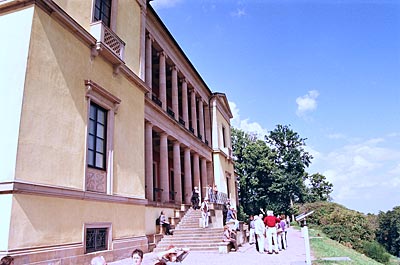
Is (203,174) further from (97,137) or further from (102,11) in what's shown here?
(102,11)

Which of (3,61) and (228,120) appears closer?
(3,61)

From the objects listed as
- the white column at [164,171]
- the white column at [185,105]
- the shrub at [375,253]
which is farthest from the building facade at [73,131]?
the shrub at [375,253]

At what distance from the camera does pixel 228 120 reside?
37.3 m

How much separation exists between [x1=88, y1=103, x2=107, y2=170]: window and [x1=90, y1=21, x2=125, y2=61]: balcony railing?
237cm

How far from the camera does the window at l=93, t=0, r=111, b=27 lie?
12.1 m

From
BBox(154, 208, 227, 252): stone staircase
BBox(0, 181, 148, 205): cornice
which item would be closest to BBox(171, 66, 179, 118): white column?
BBox(154, 208, 227, 252): stone staircase

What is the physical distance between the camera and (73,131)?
9906mm

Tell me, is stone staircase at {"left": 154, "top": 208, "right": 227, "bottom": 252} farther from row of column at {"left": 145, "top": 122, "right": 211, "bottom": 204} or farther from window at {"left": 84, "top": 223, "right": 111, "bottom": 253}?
window at {"left": 84, "top": 223, "right": 111, "bottom": 253}

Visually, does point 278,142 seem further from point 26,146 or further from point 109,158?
point 26,146


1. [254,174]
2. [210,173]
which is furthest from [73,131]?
[254,174]

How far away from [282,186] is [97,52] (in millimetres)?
45114

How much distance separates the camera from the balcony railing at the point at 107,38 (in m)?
11.5

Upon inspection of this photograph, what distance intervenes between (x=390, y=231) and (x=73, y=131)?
226 feet

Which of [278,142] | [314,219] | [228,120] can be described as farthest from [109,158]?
[278,142]
